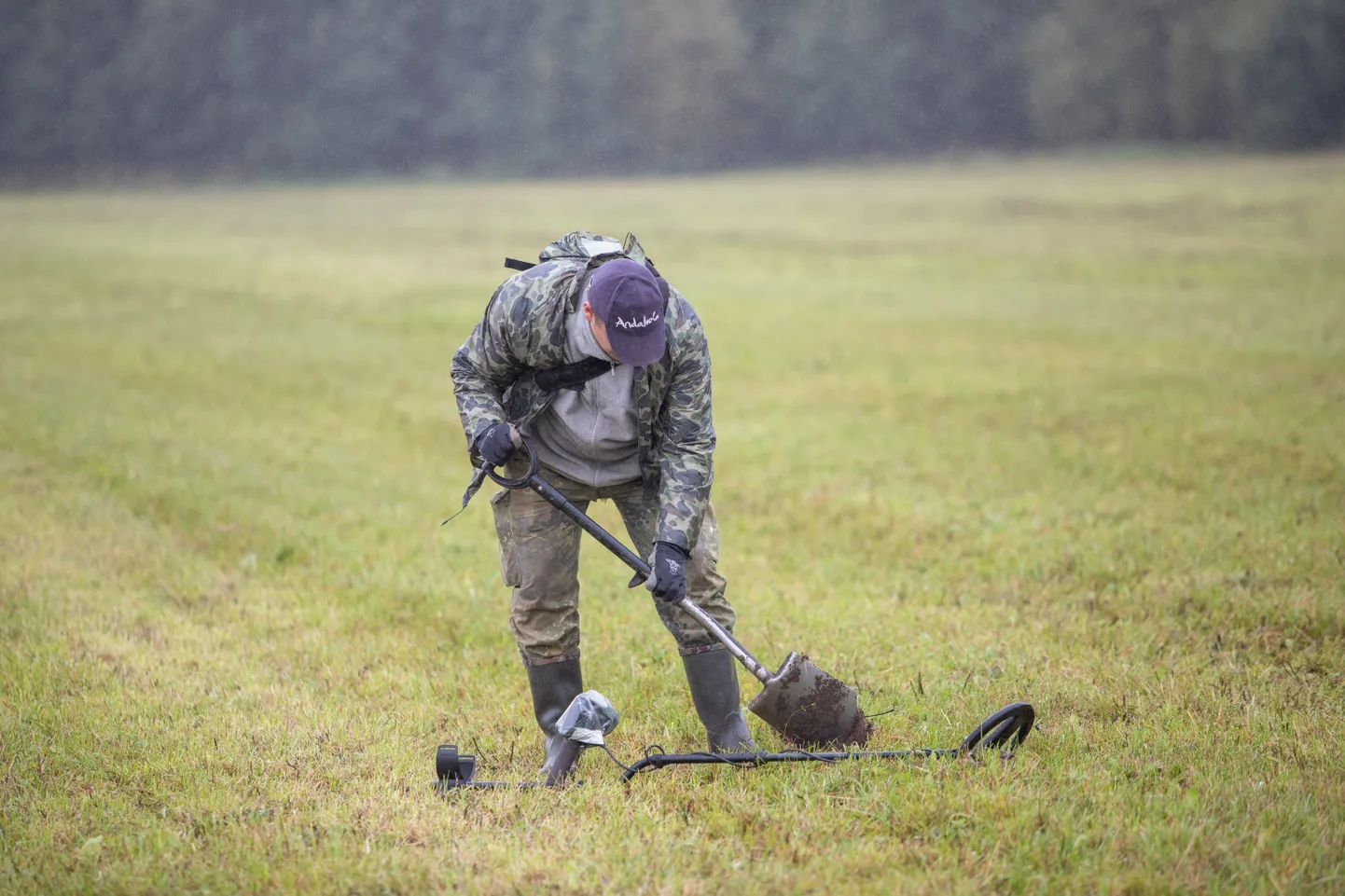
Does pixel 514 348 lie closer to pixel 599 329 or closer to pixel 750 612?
pixel 599 329

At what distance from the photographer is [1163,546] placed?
844 cm

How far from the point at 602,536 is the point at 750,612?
8.54ft

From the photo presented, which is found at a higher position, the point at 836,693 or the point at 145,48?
the point at 145,48

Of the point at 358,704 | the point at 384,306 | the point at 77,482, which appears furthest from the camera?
the point at 384,306

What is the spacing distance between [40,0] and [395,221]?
36.0 meters

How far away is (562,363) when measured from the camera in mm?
5078

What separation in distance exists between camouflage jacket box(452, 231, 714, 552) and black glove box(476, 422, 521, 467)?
89 mm

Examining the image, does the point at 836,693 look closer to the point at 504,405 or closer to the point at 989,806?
the point at 989,806

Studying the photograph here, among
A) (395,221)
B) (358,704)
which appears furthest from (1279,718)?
(395,221)

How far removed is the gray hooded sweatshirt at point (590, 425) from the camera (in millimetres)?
5000

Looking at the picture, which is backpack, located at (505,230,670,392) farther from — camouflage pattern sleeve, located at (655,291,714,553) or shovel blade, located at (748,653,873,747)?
shovel blade, located at (748,653,873,747)

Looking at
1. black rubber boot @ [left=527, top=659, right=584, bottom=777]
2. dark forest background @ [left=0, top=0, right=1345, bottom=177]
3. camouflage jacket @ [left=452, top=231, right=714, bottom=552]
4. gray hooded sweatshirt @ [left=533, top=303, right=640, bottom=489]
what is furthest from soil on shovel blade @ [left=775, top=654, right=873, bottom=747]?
dark forest background @ [left=0, top=0, right=1345, bottom=177]

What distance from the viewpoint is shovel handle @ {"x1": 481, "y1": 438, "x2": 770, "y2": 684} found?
16.8 ft

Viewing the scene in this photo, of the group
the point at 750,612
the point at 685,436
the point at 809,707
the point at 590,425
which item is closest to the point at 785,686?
the point at 809,707
